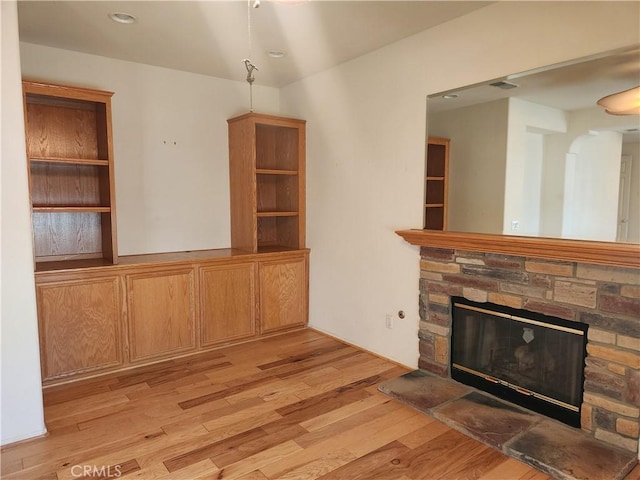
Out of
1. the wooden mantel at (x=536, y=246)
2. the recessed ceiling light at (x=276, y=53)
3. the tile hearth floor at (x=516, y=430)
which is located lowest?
the tile hearth floor at (x=516, y=430)

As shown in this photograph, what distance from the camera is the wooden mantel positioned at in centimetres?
210

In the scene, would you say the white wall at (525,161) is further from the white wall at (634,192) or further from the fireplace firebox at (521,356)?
the fireplace firebox at (521,356)

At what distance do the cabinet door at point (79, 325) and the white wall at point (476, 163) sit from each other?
2621mm

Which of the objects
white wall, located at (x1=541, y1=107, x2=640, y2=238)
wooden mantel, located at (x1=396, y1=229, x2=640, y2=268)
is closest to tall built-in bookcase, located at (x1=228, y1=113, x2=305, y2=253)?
wooden mantel, located at (x1=396, y1=229, x2=640, y2=268)

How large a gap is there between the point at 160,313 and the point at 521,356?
2716 mm

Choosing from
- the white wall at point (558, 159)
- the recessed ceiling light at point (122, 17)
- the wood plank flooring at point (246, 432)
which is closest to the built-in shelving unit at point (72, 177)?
the recessed ceiling light at point (122, 17)

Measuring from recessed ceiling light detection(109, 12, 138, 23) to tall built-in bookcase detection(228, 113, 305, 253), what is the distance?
1.31 m

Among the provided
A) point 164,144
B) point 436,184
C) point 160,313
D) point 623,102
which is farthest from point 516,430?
point 164,144

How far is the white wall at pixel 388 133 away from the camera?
7.80 feet

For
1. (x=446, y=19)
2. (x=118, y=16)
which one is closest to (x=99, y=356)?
(x=118, y=16)

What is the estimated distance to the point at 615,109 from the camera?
2.18 metres

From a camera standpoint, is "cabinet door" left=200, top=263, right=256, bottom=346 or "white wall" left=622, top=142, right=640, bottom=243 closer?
"white wall" left=622, top=142, right=640, bottom=243

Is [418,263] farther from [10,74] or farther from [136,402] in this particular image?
[10,74]

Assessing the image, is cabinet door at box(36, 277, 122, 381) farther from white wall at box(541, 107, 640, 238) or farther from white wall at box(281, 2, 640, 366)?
white wall at box(541, 107, 640, 238)
